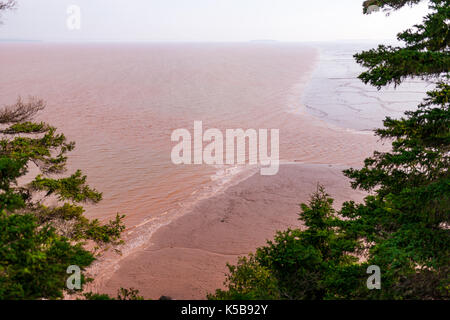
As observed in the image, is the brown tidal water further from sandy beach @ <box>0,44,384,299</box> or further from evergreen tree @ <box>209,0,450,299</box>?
evergreen tree @ <box>209,0,450,299</box>

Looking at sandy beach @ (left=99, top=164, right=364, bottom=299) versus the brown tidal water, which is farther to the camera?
the brown tidal water

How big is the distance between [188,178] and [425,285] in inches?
547

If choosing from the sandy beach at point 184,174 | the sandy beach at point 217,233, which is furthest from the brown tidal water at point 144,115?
the sandy beach at point 217,233

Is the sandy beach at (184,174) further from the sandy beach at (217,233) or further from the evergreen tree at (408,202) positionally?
the evergreen tree at (408,202)

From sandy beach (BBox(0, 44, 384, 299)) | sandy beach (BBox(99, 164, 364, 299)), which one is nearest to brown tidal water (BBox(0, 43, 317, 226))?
sandy beach (BBox(0, 44, 384, 299))

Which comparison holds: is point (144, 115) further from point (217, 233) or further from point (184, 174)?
point (217, 233)

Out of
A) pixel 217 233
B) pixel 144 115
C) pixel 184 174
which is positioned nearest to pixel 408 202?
pixel 217 233

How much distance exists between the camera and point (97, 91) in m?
40.4

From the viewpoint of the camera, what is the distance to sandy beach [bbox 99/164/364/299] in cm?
1005

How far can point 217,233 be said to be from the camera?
12.8 meters

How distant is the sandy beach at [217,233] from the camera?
33.0ft

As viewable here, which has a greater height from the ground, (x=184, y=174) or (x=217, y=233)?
(x=184, y=174)
